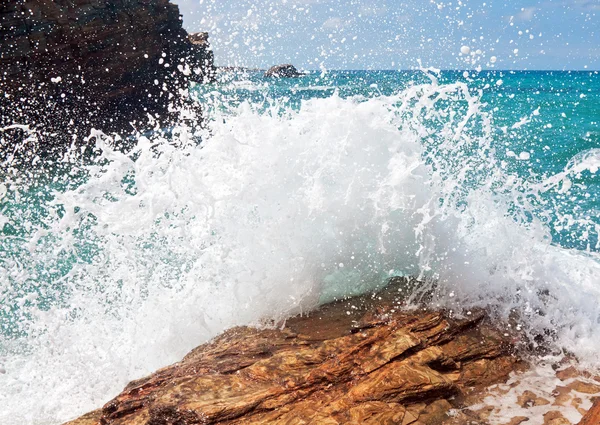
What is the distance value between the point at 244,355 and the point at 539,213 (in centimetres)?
610

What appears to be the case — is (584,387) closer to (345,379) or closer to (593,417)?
(593,417)

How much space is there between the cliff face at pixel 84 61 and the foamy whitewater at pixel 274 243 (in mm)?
13340

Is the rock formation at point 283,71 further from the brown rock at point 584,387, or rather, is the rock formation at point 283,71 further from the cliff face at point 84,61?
the brown rock at point 584,387

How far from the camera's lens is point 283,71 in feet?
274

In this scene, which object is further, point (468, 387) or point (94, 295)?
point (94, 295)

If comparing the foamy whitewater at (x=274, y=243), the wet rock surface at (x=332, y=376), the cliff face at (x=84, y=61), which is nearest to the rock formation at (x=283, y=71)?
the cliff face at (x=84, y=61)

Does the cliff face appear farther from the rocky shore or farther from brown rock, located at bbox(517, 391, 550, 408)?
brown rock, located at bbox(517, 391, 550, 408)

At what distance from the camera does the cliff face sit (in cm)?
1711

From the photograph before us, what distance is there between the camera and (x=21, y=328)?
5.29 meters

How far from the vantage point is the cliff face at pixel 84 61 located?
17109mm

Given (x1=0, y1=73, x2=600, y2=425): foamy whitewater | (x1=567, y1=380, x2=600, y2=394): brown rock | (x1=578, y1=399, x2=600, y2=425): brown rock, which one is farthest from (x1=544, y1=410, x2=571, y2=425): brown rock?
(x1=0, y1=73, x2=600, y2=425): foamy whitewater

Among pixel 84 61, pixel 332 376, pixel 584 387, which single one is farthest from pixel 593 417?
pixel 84 61

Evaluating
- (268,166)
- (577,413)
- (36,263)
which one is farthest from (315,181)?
(36,263)

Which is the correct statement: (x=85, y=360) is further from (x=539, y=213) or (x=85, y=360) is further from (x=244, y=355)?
(x=539, y=213)
